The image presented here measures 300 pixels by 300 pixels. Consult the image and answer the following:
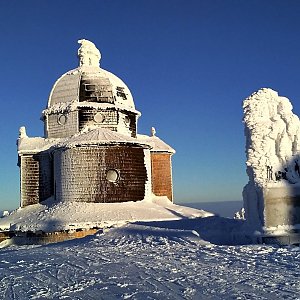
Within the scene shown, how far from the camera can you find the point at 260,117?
36.3 feet

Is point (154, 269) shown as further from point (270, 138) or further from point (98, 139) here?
point (98, 139)

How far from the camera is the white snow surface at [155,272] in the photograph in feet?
19.2

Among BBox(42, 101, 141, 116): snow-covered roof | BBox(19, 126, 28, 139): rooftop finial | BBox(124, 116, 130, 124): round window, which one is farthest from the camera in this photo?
BBox(19, 126, 28, 139): rooftop finial

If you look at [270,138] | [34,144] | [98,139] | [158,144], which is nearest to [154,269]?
[270,138]

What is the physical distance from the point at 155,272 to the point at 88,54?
21.9 m

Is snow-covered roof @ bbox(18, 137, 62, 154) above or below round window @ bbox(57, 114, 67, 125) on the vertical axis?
below

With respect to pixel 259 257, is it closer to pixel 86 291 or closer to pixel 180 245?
pixel 180 245

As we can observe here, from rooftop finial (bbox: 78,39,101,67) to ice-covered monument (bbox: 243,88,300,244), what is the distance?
17.6 metres

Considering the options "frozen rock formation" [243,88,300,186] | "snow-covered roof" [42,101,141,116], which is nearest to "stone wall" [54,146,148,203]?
"snow-covered roof" [42,101,141,116]

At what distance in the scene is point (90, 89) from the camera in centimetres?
2478

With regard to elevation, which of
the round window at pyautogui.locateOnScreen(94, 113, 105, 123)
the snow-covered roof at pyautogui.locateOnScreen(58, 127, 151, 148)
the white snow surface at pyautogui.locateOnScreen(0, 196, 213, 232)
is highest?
the round window at pyautogui.locateOnScreen(94, 113, 105, 123)

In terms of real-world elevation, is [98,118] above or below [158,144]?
above

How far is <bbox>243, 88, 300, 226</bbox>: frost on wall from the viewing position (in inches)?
421

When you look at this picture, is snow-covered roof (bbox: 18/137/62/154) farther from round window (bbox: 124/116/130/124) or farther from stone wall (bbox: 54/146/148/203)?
round window (bbox: 124/116/130/124)
